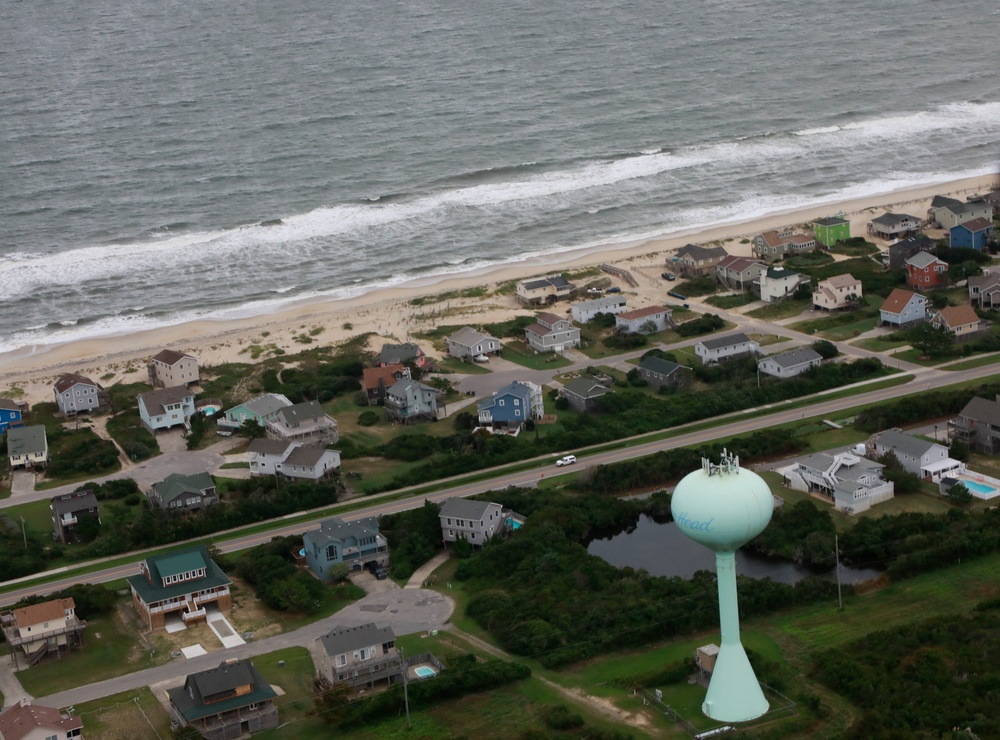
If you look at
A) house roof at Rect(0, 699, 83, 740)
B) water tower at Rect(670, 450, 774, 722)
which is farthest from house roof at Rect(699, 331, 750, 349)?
house roof at Rect(0, 699, 83, 740)

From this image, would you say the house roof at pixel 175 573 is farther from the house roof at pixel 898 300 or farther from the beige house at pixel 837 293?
the beige house at pixel 837 293

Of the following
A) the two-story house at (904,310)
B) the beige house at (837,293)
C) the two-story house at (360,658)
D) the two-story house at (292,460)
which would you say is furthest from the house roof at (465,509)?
the beige house at (837,293)

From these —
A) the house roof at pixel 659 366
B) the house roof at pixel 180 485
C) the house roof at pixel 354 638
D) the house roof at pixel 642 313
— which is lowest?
the house roof at pixel 659 366

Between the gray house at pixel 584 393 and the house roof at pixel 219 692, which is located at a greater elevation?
the house roof at pixel 219 692

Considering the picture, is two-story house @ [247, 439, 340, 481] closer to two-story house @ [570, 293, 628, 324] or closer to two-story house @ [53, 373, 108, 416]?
two-story house @ [53, 373, 108, 416]

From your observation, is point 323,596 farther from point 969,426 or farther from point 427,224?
point 427,224

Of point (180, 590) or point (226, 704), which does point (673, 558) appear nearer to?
point (180, 590)
